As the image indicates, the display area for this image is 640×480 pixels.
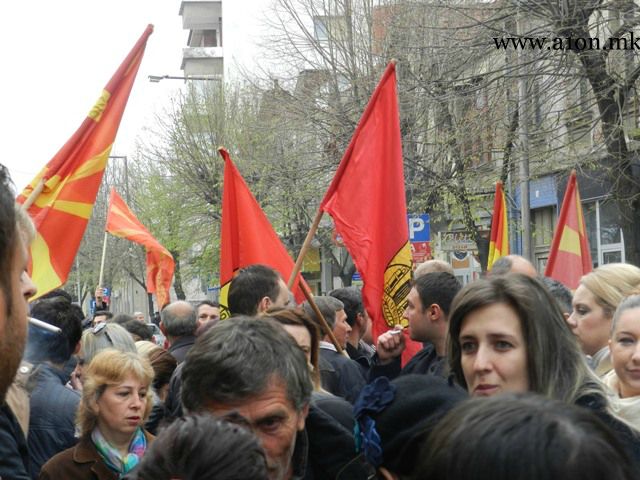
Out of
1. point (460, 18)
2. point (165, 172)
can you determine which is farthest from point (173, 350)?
point (165, 172)

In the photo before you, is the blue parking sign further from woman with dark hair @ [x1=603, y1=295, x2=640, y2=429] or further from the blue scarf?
woman with dark hair @ [x1=603, y1=295, x2=640, y2=429]

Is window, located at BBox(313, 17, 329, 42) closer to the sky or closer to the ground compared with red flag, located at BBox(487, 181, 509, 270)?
closer to the sky

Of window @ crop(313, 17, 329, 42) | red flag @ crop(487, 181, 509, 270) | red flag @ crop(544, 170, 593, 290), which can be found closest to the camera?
red flag @ crop(544, 170, 593, 290)

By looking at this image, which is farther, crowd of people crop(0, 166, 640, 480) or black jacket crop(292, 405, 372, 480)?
black jacket crop(292, 405, 372, 480)

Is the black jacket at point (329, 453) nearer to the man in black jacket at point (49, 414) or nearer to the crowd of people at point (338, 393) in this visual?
the crowd of people at point (338, 393)

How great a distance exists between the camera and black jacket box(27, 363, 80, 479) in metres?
4.96

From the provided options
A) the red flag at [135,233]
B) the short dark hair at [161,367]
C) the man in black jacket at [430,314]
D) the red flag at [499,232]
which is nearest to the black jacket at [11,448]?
the man in black jacket at [430,314]

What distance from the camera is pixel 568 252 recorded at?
383 inches

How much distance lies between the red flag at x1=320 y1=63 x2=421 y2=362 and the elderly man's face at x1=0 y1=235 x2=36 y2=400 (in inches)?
186

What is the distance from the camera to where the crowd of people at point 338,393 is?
59.9 inches

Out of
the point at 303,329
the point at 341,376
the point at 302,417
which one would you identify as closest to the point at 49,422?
the point at 303,329

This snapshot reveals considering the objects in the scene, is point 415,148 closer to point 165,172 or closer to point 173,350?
point 173,350

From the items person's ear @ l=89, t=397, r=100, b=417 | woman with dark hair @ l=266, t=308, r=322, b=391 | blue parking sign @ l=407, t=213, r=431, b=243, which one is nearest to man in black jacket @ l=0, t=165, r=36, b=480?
woman with dark hair @ l=266, t=308, r=322, b=391

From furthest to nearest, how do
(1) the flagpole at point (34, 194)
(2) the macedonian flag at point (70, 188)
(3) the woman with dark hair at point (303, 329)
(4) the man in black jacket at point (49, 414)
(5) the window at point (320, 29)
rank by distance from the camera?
(5) the window at point (320, 29) < (2) the macedonian flag at point (70, 188) < (1) the flagpole at point (34, 194) < (4) the man in black jacket at point (49, 414) < (3) the woman with dark hair at point (303, 329)
